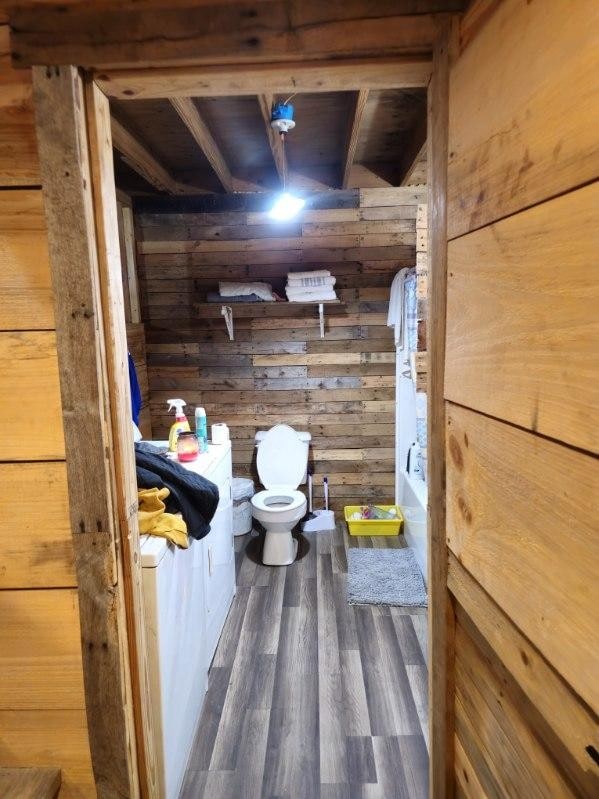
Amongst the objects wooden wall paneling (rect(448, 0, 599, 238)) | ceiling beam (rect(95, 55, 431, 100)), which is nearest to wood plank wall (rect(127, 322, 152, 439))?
ceiling beam (rect(95, 55, 431, 100))

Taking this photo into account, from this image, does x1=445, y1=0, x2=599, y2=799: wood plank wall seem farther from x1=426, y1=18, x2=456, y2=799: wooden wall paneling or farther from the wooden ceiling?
the wooden ceiling

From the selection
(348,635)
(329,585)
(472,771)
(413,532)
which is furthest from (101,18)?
(413,532)

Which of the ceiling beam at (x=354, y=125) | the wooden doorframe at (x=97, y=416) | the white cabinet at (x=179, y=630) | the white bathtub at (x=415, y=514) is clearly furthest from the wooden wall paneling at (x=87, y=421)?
the white bathtub at (x=415, y=514)

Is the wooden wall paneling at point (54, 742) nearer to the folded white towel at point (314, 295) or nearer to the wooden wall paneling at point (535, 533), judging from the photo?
the wooden wall paneling at point (535, 533)

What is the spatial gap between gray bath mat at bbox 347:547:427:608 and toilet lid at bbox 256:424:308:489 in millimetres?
713

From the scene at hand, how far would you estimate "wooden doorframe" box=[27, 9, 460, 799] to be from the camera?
946 millimetres

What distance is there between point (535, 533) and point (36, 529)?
1010 mm

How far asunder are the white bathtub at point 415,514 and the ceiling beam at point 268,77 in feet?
7.59

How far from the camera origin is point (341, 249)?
3590mm

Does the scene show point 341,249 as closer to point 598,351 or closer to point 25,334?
point 25,334

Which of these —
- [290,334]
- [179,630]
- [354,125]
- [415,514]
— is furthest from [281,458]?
[354,125]

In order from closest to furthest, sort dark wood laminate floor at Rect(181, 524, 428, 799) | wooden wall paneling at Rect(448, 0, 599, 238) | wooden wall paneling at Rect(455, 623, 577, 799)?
1. wooden wall paneling at Rect(448, 0, 599, 238)
2. wooden wall paneling at Rect(455, 623, 577, 799)
3. dark wood laminate floor at Rect(181, 524, 428, 799)

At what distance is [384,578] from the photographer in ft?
10.00

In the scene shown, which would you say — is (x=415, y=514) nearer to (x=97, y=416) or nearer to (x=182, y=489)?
(x=182, y=489)
